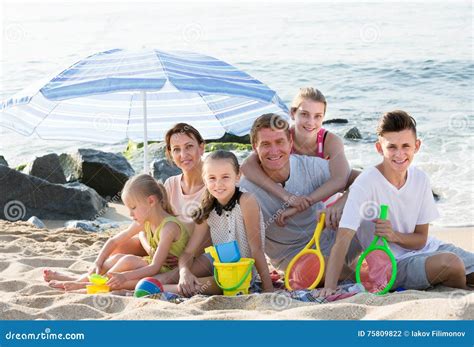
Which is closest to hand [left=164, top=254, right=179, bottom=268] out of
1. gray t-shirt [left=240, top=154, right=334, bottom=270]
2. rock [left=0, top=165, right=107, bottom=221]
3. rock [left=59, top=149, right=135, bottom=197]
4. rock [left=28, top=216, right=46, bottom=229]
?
gray t-shirt [left=240, top=154, right=334, bottom=270]

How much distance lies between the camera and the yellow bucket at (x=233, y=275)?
161 inches

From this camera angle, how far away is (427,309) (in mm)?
3318

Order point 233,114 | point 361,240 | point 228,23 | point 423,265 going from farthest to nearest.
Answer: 1. point 228,23
2. point 233,114
3. point 361,240
4. point 423,265

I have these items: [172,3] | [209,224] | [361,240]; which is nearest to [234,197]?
[209,224]

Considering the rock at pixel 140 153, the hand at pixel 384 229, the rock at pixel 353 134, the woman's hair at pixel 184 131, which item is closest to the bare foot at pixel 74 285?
the woman's hair at pixel 184 131

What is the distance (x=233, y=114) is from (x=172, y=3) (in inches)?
830

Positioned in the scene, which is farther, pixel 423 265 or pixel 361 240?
pixel 361 240

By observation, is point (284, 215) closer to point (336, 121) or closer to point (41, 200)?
point (41, 200)

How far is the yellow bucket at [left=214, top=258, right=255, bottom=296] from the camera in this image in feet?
13.4

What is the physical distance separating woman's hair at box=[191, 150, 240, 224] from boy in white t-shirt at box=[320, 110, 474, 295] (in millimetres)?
694

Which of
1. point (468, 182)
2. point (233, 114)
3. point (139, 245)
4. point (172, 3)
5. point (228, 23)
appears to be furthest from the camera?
point (172, 3)

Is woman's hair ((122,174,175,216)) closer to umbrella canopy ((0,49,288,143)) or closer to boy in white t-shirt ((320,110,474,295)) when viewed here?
umbrella canopy ((0,49,288,143))

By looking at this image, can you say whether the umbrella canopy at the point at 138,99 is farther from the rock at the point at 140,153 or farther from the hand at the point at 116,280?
the rock at the point at 140,153
